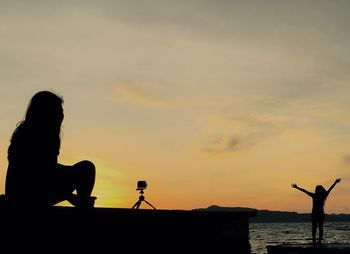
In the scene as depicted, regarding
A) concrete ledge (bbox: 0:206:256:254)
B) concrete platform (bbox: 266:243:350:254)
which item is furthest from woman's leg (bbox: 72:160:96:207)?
concrete platform (bbox: 266:243:350:254)

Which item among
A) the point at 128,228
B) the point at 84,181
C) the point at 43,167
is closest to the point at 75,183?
the point at 84,181

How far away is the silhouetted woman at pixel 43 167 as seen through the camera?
3.67 m

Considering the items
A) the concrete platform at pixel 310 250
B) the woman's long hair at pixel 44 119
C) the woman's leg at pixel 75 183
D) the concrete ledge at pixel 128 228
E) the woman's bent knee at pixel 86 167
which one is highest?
the woman's long hair at pixel 44 119

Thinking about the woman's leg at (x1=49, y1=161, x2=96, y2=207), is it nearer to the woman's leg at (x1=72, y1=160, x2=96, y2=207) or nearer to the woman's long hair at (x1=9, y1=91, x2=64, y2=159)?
the woman's leg at (x1=72, y1=160, x2=96, y2=207)

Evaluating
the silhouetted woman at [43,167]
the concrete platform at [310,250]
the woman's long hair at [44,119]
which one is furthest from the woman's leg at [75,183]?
the concrete platform at [310,250]

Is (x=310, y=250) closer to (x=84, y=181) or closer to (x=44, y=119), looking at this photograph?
(x=84, y=181)

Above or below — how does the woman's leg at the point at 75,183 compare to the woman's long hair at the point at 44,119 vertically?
below

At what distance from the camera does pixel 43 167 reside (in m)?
3.69

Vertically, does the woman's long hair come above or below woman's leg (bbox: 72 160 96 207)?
above

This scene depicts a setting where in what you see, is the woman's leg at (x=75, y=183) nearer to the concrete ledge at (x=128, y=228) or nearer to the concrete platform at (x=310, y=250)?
the concrete ledge at (x=128, y=228)

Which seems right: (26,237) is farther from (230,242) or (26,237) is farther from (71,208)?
(230,242)

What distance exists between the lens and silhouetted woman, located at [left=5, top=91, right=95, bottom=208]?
367 cm

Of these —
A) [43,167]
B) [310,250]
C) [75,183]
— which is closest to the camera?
[43,167]

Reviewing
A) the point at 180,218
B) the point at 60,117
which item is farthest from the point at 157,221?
the point at 60,117
